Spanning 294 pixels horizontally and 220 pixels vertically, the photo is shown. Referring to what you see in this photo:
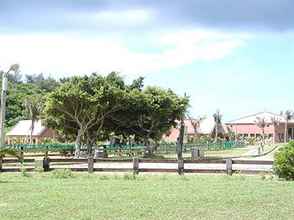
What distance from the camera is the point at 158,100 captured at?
173 feet

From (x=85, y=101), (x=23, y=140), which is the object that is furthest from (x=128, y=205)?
(x=23, y=140)

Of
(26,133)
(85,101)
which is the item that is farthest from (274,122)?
(85,101)

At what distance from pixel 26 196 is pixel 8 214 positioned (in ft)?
10.8

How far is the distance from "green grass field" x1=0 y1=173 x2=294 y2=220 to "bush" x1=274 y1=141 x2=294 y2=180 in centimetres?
171

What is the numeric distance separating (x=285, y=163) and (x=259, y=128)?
4754 inches

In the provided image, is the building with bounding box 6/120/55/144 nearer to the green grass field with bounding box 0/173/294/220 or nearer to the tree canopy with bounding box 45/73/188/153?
the tree canopy with bounding box 45/73/188/153

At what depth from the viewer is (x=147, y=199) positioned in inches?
577

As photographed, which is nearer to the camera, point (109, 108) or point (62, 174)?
point (62, 174)

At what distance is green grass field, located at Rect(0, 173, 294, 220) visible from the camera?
12.1 m

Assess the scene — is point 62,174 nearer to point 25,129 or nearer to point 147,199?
point 147,199

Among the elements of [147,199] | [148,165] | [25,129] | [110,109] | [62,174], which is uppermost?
[25,129]

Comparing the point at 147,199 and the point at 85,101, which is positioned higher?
the point at 85,101

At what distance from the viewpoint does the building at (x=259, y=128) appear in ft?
448

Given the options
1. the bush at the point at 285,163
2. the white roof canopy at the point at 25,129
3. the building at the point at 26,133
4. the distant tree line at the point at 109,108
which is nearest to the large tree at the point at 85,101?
the distant tree line at the point at 109,108
